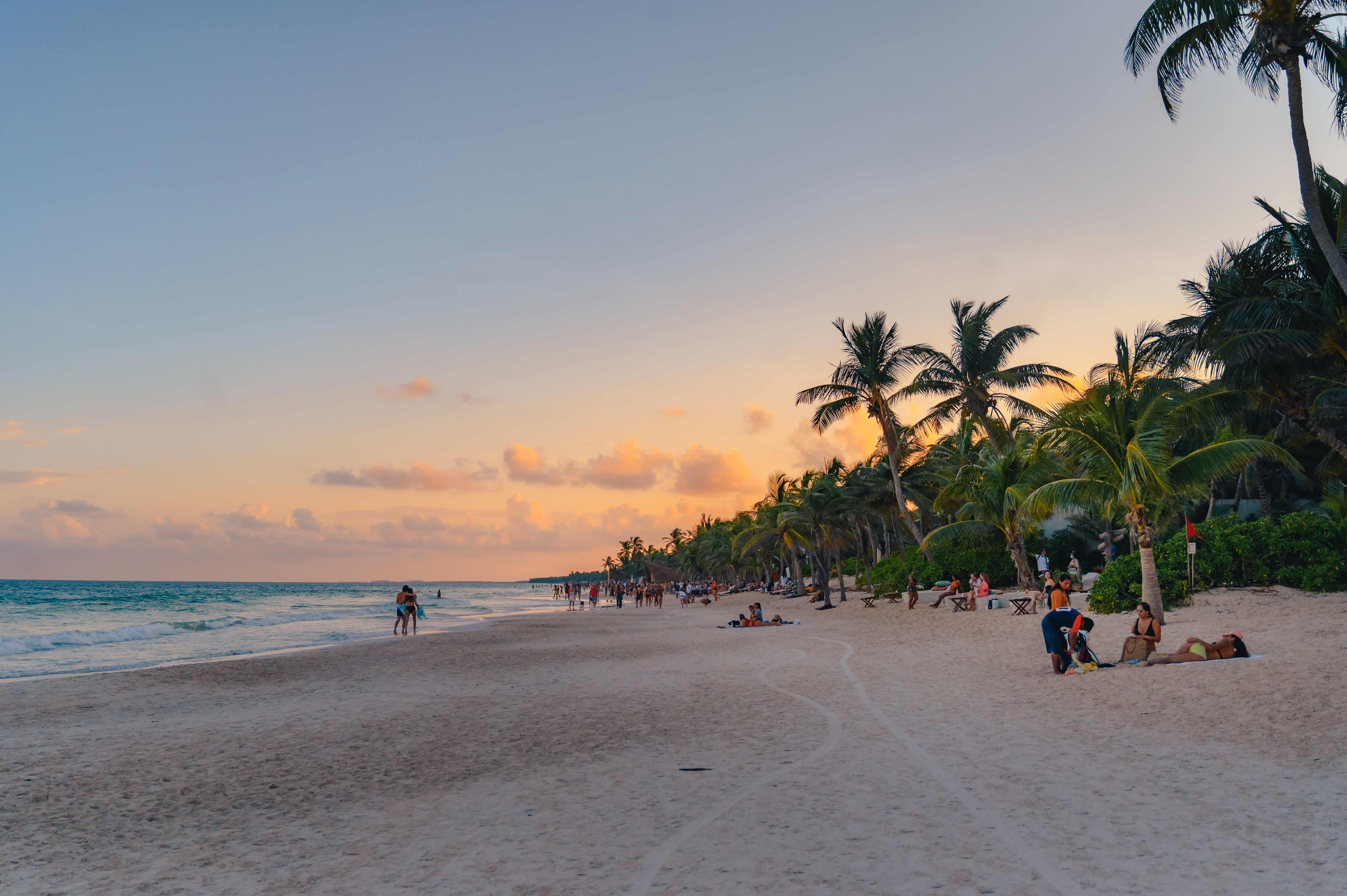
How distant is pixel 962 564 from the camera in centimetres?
3522

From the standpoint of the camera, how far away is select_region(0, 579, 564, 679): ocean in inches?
802

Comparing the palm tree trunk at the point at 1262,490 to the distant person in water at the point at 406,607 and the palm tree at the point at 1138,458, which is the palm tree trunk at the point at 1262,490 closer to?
the palm tree at the point at 1138,458

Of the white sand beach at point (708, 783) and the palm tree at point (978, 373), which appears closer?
the white sand beach at point (708, 783)

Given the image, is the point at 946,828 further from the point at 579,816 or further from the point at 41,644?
the point at 41,644

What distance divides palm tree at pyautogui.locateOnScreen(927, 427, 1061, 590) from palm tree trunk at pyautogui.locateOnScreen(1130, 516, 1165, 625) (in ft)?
20.6

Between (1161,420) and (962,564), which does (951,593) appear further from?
(1161,420)

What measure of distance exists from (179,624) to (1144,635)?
41.3 m

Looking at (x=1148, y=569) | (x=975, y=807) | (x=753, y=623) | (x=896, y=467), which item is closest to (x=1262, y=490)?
(x=896, y=467)

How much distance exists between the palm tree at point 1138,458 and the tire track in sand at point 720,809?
833cm

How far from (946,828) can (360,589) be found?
201 meters

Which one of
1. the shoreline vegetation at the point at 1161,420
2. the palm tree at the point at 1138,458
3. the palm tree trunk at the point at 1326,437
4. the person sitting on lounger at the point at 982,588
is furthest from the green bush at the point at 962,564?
the palm tree at the point at 1138,458

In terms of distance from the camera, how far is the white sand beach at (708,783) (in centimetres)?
455

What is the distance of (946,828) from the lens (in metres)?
5.12

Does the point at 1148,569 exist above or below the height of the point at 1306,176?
below
